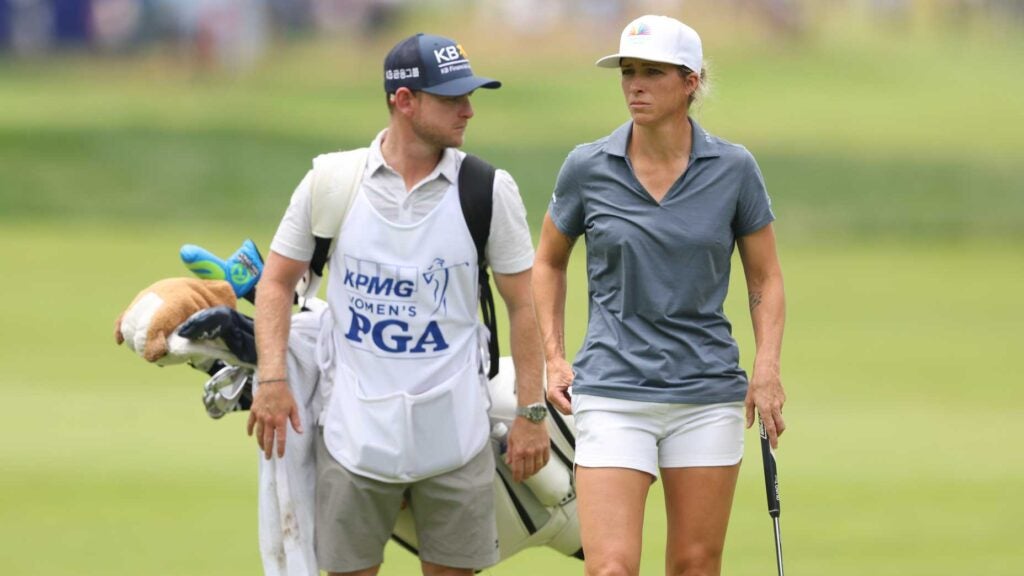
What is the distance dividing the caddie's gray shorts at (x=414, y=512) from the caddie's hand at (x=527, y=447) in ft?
0.25

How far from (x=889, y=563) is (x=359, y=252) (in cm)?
353

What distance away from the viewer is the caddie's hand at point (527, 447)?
640cm

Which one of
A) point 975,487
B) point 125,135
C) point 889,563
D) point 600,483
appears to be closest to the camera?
point 600,483

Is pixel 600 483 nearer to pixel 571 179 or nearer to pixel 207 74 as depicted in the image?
pixel 571 179

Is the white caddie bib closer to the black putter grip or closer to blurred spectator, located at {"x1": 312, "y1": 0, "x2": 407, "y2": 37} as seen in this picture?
the black putter grip

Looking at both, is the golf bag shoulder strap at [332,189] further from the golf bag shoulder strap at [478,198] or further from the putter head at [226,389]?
the putter head at [226,389]

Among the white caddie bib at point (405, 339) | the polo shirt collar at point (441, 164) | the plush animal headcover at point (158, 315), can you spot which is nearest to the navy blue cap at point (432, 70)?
the polo shirt collar at point (441, 164)

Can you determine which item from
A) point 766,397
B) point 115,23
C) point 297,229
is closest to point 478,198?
point 297,229

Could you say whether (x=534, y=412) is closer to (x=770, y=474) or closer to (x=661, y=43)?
(x=770, y=474)

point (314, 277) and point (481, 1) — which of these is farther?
point (481, 1)

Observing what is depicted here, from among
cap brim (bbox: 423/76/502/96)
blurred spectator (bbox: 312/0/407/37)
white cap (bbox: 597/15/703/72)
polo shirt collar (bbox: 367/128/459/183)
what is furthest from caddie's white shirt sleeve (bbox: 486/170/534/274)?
blurred spectator (bbox: 312/0/407/37)

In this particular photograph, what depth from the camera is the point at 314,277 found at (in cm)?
652

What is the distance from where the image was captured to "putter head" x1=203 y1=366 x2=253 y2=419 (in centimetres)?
646

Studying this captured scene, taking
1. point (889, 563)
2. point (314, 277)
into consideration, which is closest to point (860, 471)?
point (889, 563)
